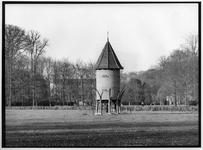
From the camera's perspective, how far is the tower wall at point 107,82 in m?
39.2

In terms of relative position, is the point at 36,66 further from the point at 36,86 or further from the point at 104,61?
the point at 104,61

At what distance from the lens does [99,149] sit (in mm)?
18562

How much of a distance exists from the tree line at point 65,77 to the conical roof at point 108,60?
7.12 meters

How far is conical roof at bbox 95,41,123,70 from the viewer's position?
39719 millimetres

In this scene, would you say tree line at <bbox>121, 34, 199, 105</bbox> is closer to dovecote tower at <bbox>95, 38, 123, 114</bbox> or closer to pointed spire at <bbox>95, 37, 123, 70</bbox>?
pointed spire at <bbox>95, 37, 123, 70</bbox>

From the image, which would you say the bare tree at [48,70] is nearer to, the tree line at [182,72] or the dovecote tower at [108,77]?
the tree line at [182,72]

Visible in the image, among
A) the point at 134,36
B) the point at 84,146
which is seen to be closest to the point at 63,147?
→ the point at 84,146

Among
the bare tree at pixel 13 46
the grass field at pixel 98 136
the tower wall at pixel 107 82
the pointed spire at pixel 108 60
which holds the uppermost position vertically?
the bare tree at pixel 13 46

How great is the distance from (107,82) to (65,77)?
26930 mm

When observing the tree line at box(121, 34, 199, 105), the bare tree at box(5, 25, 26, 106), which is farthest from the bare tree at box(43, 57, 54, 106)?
the tree line at box(121, 34, 199, 105)

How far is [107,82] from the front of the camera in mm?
39156

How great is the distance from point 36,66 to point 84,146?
4077 cm

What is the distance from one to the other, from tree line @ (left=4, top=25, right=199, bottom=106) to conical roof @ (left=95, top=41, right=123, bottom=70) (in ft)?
23.4

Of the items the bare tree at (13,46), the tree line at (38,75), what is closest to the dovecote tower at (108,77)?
the tree line at (38,75)
